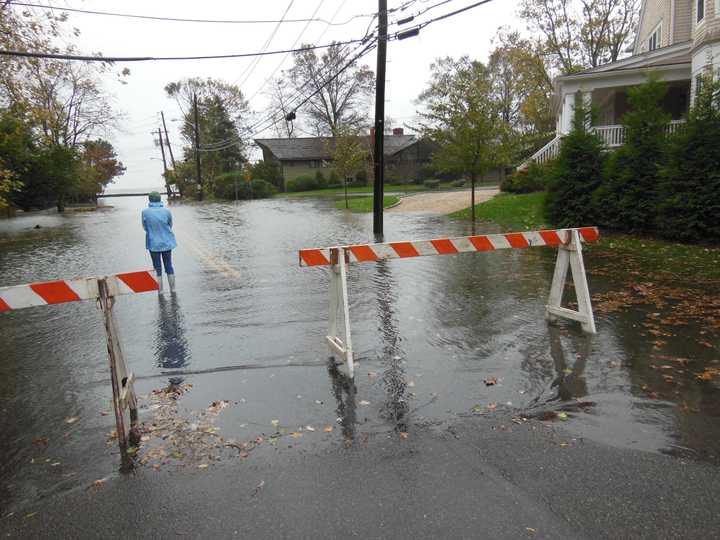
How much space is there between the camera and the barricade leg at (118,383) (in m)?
4.02

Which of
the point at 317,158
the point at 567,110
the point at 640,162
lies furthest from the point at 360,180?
the point at 640,162

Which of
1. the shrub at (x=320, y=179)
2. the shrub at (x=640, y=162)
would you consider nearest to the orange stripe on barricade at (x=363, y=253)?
the shrub at (x=640, y=162)

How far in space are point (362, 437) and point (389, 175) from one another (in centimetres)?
5751

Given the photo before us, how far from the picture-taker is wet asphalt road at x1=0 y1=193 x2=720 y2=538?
10.5ft

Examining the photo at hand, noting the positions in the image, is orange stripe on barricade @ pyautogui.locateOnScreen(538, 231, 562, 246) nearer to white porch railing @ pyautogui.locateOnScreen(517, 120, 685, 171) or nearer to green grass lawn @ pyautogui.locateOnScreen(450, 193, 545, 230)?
green grass lawn @ pyautogui.locateOnScreen(450, 193, 545, 230)

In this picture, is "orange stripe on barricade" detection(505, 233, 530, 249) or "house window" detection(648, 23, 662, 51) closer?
"orange stripe on barricade" detection(505, 233, 530, 249)

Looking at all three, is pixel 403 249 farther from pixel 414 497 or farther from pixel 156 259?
pixel 156 259

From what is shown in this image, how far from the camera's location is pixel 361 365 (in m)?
5.70

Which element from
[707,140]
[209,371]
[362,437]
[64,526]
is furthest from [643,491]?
[707,140]

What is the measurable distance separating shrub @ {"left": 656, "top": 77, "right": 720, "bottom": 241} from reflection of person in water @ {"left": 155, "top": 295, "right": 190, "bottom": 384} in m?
10.6

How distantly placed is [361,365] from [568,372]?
6.50 feet

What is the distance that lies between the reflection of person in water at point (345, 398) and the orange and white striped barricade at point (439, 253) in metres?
0.13

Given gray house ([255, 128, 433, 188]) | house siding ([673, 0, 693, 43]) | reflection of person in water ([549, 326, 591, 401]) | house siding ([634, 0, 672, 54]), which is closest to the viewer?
reflection of person in water ([549, 326, 591, 401])

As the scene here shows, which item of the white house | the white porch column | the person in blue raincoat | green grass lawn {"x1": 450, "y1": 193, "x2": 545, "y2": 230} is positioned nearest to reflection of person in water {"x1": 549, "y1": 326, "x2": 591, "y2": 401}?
the person in blue raincoat
